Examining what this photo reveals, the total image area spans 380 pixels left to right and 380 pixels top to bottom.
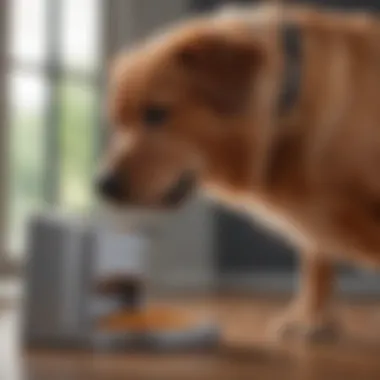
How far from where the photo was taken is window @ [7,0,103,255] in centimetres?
229

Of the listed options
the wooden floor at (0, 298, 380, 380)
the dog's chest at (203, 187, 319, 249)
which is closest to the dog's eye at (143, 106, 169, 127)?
the dog's chest at (203, 187, 319, 249)

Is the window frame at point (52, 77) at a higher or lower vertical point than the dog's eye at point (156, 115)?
higher

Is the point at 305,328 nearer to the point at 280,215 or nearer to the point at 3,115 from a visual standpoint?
the point at 280,215

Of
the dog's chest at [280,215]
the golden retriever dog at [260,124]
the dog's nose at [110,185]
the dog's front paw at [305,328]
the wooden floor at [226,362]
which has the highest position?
the golden retriever dog at [260,124]

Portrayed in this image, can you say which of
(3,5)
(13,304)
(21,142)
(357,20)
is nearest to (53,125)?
(21,142)

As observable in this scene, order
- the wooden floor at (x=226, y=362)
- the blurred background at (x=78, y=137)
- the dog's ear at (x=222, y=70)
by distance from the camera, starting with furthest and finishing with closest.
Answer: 1. the blurred background at (x=78, y=137)
2. the dog's ear at (x=222, y=70)
3. the wooden floor at (x=226, y=362)

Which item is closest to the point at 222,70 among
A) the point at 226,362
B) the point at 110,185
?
the point at 110,185

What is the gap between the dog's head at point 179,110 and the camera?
1.05 m

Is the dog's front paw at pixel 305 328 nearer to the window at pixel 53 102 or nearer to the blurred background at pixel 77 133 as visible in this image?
the blurred background at pixel 77 133

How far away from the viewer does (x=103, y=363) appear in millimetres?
911

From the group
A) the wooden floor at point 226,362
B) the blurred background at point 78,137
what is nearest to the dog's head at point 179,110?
the wooden floor at point 226,362

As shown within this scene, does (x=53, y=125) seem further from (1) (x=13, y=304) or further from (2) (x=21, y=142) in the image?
(1) (x=13, y=304)

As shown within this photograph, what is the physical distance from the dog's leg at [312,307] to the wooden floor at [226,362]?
0.08 feet

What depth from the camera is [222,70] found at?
3.43 feet
